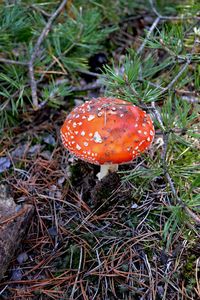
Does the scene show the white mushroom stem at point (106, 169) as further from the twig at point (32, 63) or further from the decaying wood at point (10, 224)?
the twig at point (32, 63)

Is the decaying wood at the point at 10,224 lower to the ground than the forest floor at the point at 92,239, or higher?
higher

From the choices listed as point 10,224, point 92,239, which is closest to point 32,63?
point 10,224

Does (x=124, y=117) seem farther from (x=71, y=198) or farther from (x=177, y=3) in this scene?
(x=177, y=3)

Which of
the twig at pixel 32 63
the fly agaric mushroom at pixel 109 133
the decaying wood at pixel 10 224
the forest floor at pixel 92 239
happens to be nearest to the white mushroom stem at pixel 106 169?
the forest floor at pixel 92 239

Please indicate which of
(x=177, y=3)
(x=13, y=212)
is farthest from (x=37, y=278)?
(x=177, y=3)

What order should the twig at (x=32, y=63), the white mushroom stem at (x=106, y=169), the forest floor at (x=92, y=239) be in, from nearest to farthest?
the forest floor at (x=92, y=239) → the white mushroom stem at (x=106, y=169) → the twig at (x=32, y=63)

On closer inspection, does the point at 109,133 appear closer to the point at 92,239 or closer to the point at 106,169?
the point at 106,169

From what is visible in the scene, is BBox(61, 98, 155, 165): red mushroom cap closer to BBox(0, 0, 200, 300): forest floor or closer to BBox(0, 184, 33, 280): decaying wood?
BBox(0, 0, 200, 300): forest floor
